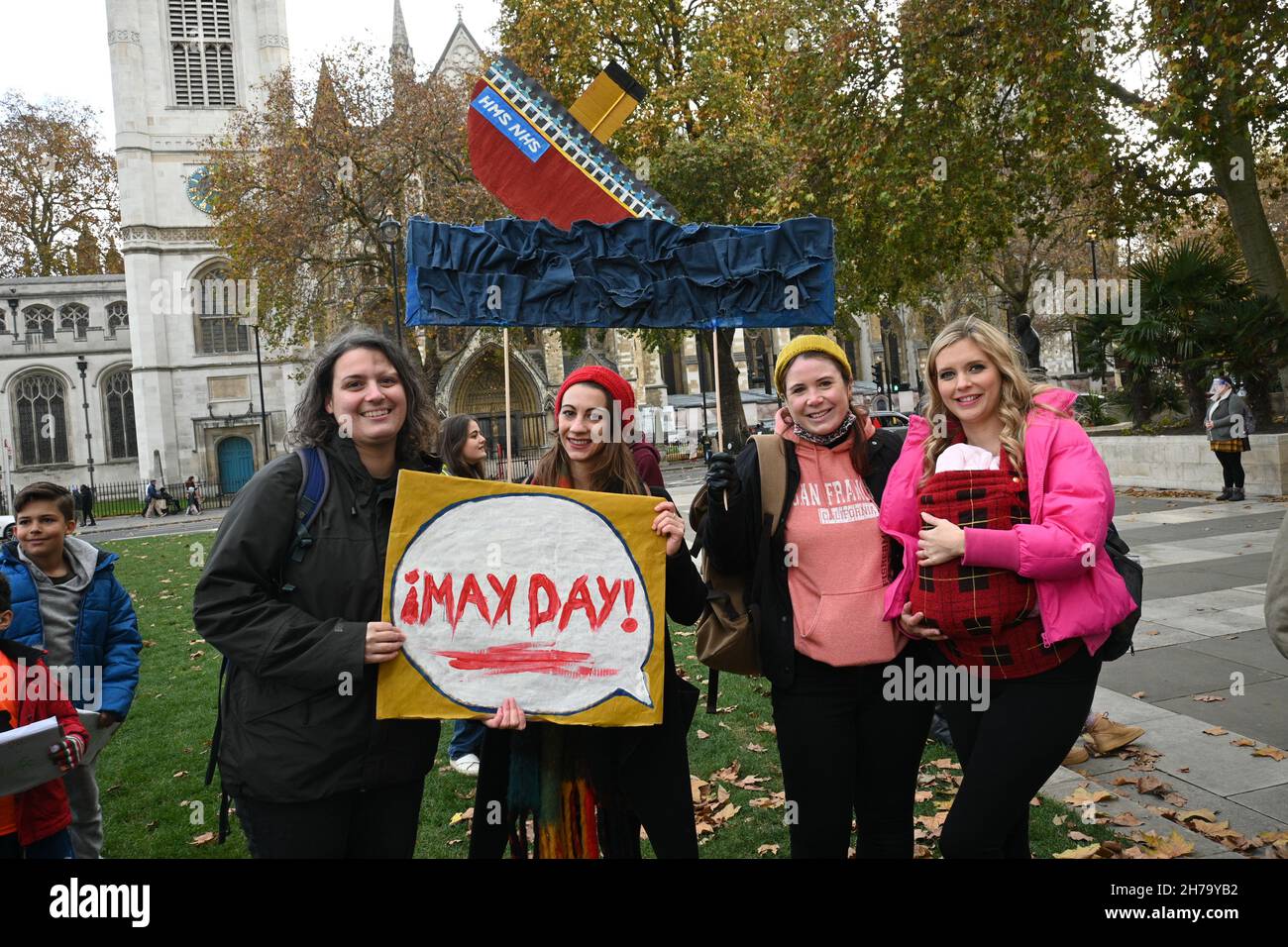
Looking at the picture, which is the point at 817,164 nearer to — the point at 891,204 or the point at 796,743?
the point at 891,204

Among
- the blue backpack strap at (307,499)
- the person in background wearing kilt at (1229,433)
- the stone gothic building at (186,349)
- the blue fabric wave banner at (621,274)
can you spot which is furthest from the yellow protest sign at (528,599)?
the stone gothic building at (186,349)

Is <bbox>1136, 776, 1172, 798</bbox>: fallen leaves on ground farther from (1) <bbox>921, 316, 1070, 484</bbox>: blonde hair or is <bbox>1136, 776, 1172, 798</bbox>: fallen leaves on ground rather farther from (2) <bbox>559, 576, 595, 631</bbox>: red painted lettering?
(2) <bbox>559, 576, 595, 631</bbox>: red painted lettering

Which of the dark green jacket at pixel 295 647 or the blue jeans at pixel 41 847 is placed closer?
the dark green jacket at pixel 295 647

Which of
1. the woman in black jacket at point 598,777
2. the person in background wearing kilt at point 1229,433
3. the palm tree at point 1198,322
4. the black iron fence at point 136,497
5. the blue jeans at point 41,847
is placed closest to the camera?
the woman in black jacket at point 598,777

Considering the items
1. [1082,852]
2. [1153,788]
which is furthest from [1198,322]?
[1082,852]

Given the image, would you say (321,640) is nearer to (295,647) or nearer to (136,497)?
(295,647)

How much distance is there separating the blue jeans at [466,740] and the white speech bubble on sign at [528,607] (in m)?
2.78

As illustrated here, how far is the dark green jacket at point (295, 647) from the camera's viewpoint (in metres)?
2.43

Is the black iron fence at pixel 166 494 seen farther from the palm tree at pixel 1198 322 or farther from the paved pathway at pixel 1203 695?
the paved pathway at pixel 1203 695

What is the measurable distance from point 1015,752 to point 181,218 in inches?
1909

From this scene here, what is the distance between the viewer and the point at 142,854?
451 centimetres

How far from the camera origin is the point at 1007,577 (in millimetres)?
2709

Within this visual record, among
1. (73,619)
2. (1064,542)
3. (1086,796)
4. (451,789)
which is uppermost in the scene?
(1064,542)

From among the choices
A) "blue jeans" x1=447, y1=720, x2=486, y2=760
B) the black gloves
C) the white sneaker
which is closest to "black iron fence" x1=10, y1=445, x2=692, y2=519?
"blue jeans" x1=447, y1=720, x2=486, y2=760
